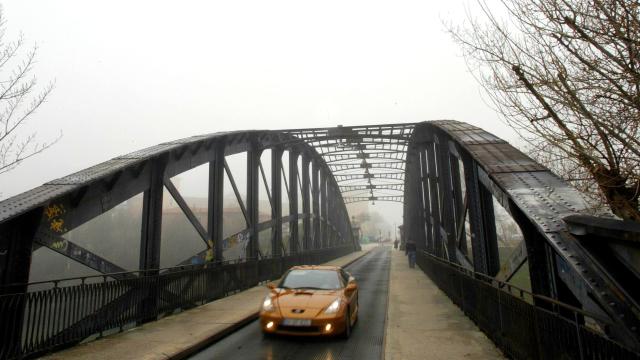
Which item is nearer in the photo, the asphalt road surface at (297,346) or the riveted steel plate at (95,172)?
the asphalt road surface at (297,346)

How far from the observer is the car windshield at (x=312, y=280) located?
7.79 metres

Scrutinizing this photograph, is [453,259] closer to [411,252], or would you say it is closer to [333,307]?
[333,307]

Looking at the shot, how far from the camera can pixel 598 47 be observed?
3990 millimetres

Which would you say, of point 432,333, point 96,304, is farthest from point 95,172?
point 432,333

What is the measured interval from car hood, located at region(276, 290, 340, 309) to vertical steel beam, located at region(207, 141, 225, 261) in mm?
6159

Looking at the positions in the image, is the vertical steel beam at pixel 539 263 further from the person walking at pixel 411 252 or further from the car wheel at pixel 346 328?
the person walking at pixel 411 252

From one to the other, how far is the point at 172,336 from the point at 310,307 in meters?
2.52

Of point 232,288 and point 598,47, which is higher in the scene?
point 598,47

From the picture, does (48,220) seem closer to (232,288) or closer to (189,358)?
(189,358)

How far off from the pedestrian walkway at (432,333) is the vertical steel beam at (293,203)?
1246 centimetres

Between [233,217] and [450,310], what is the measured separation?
64.6m

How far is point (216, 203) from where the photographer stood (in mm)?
13453

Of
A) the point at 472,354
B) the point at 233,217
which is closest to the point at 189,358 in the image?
the point at 472,354

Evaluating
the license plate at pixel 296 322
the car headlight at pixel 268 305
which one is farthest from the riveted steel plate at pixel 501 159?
the car headlight at pixel 268 305
